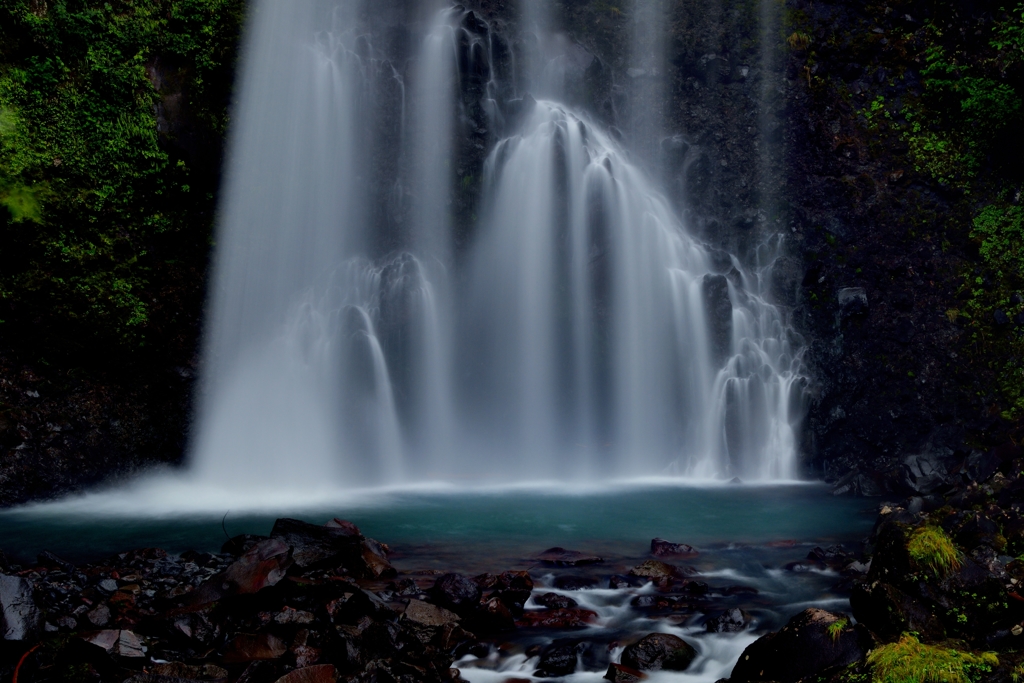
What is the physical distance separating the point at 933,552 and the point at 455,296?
14.6 meters

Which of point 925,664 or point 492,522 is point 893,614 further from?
point 492,522

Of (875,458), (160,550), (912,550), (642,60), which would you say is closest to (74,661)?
(160,550)

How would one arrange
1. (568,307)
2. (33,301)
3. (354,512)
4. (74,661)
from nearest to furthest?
1. (74,661)
2. (354,512)
3. (33,301)
4. (568,307)

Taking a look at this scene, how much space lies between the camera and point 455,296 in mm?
19141

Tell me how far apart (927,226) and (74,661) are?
758 inches

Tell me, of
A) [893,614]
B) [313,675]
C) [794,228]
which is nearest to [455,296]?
[794,228]

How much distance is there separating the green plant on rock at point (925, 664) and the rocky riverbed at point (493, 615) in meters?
0.05

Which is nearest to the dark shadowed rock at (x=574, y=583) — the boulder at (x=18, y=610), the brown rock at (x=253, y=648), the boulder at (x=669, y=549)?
the boulder at (x=669, y=549)

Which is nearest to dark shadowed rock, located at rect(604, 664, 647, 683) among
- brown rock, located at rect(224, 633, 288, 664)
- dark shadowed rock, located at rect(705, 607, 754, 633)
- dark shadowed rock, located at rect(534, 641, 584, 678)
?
dark shadowed rock, located at rect(534, 641, 584, 678)

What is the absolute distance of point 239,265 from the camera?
57.0ft

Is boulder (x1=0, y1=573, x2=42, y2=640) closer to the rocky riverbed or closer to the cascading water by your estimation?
the rocky riverbed

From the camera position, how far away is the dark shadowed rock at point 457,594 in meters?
7.09

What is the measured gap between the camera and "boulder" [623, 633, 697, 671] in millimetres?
6062

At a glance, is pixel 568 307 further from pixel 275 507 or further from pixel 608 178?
pixel 275 507
